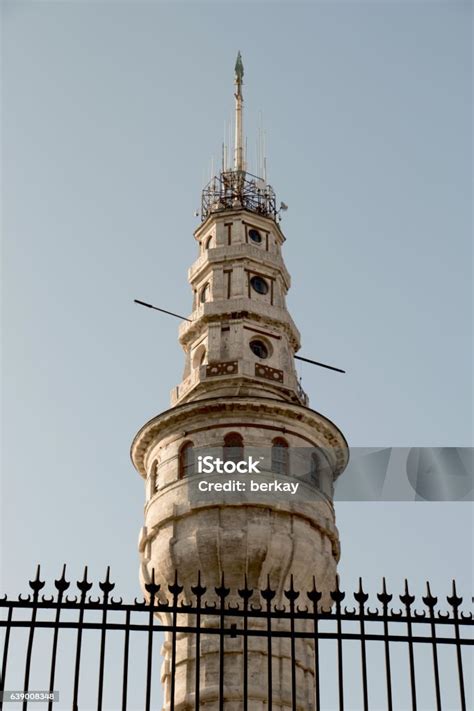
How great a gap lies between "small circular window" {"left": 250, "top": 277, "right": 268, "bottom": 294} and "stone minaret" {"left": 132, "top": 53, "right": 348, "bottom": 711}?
6 centimetres

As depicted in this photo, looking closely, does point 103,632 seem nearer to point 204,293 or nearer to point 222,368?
point 222,368

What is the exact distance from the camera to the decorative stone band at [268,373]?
1556 inches

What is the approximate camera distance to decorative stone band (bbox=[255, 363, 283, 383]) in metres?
39.5

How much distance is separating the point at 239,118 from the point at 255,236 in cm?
808

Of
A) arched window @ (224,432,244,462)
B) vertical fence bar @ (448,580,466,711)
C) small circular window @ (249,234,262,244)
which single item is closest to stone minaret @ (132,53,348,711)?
arched window @ (224,432,244,462)

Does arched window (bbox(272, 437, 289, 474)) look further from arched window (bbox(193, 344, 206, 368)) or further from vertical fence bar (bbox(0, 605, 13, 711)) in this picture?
vertical fence bar (bbox(0, 605, 13, 711))

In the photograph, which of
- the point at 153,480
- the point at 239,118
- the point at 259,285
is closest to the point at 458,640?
the point at 153,480

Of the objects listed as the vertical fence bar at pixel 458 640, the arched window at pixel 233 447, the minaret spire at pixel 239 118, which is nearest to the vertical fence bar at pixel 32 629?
the vertical fence bar at pixel 458 640

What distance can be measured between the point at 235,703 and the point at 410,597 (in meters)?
20.2

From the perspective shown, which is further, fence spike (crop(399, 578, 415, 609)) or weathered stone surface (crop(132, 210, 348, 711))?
weathered stone surface (crop(132, 210, 348, 711))

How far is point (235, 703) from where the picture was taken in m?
32.3

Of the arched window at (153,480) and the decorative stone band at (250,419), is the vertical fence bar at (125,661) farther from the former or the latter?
the arched window at (153,480)

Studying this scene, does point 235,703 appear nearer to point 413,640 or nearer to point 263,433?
point 263,433

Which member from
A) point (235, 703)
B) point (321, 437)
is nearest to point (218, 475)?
point (321, 437)
